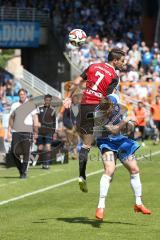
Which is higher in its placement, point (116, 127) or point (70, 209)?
point (116, 127)

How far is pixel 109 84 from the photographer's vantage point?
11.5 m

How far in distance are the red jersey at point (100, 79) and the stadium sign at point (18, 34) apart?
2506 centimetres

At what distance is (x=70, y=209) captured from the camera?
1293 cm

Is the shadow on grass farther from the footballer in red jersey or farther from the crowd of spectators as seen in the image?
the crowd of spectators

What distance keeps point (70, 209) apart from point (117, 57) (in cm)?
273

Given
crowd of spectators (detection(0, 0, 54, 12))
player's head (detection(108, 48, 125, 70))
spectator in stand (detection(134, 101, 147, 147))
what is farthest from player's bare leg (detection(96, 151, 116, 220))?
crowd of spectators (detection(0, 0, 54, 12))

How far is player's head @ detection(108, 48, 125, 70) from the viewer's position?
11305 millimetres

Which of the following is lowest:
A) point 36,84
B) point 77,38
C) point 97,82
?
point 36,84

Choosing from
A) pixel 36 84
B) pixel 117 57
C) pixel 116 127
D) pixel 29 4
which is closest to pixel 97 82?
pixel 117 57

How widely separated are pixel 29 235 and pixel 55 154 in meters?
11.0

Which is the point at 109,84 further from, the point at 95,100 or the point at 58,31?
the point at 58,31

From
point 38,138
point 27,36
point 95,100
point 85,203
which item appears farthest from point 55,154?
point 27,36

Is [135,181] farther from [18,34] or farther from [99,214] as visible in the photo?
[18,34]

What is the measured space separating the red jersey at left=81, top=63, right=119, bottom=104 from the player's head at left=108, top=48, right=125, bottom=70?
3.8 inches
